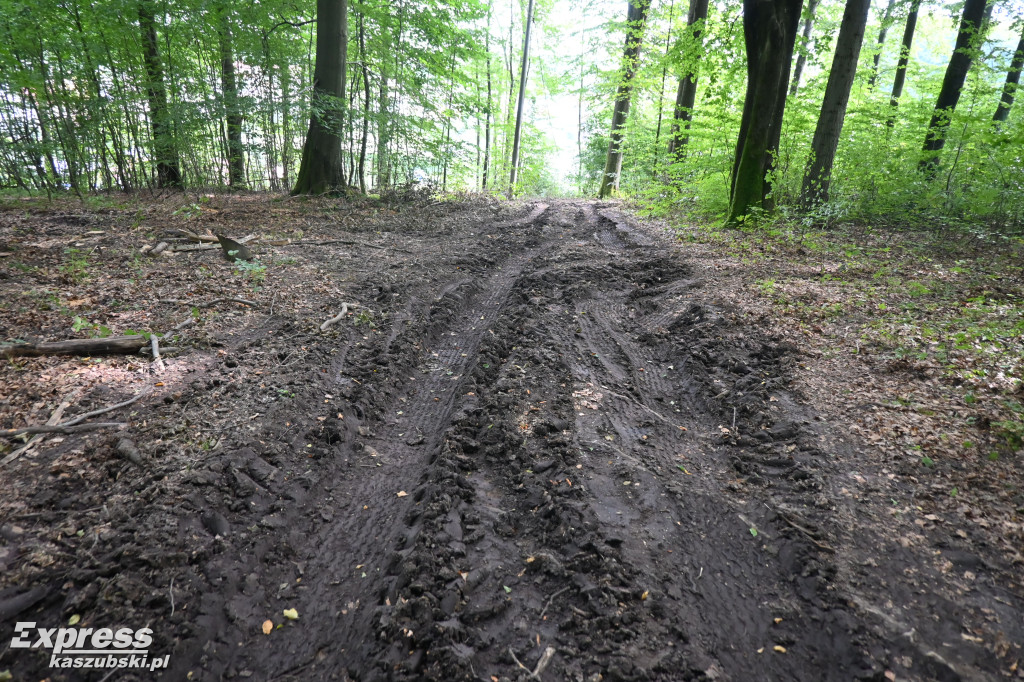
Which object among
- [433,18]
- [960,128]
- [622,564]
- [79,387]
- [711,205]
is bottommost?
[622,564]

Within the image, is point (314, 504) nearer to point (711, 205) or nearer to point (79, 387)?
point (79, 387)

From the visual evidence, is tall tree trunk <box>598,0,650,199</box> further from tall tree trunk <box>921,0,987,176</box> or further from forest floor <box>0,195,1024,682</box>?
forest floor <box>0,195,1024,682</box>

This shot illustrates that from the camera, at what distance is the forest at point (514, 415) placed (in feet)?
6.73

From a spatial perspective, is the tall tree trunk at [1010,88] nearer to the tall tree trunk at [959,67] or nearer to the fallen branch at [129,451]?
the tall tree trunk at [959,67]

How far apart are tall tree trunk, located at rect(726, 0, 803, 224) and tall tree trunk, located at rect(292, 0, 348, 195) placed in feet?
26.9

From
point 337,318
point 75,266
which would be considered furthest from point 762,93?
point 75,266

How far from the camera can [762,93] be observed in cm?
796

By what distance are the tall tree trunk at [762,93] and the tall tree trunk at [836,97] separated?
1131 millimetres

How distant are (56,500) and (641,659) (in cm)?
309

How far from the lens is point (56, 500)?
2459mm

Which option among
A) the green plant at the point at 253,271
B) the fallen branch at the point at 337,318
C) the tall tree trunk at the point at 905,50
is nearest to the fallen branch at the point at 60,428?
the fallen branch at the point at 337,318

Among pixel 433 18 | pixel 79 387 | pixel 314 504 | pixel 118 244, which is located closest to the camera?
pixel 314 504

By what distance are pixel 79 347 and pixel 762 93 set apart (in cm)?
1002

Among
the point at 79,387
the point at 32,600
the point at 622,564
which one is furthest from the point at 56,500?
the point at 622,564
